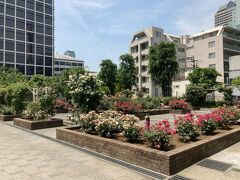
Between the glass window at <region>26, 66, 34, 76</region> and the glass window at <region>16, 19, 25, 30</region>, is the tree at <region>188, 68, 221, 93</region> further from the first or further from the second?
the glass window at <region>16, 19, 25, 30</region>

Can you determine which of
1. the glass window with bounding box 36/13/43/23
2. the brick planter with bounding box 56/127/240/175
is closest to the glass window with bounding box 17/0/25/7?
the glass window with bounding box 36/13/43/23

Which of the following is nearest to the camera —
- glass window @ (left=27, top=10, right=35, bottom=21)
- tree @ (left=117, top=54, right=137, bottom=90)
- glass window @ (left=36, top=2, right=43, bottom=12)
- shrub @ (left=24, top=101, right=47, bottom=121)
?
shrub @ (left=24, top=101, right=47, bottom=121)

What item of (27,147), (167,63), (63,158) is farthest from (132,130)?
(167,63)

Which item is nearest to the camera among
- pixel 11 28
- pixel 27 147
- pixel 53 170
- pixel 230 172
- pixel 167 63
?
pixel 230 172

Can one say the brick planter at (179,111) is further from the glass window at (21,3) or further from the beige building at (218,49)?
the glass window at (21,3)

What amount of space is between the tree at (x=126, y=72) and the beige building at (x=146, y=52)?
809 cm

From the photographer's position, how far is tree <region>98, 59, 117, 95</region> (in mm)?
56472

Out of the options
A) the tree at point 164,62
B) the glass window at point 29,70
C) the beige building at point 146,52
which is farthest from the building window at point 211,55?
the glass window at point 29,70

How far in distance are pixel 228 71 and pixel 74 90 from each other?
48213 millimetres

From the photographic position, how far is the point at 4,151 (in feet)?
29.4

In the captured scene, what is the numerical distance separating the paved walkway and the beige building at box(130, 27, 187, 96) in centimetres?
5176

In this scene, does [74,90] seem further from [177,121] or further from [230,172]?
[230,172]

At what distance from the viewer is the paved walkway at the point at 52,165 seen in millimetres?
6238

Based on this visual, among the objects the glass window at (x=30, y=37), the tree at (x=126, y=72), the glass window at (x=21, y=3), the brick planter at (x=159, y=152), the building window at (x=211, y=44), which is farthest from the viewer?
the glass window at (x=30, y=37)
